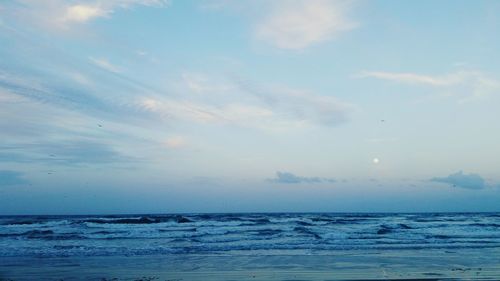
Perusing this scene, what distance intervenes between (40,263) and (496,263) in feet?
61.8

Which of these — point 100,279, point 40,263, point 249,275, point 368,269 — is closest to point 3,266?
point 40,263

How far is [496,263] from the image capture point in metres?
19.0

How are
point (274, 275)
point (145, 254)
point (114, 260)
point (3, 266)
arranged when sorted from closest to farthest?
point (274, 275) → point (3, 266) → point (114, 260) → point (145, 254)

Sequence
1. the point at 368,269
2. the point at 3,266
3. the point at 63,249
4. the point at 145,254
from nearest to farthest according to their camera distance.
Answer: the point at 368,269 < the point at 3,266 < the point at 145,254 < the point at 63,249

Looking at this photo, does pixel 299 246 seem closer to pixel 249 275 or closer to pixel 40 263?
pixel 249 275

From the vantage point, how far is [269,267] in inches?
699

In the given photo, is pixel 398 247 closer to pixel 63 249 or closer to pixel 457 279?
pixel 457 279

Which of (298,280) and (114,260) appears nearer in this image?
(298,280)

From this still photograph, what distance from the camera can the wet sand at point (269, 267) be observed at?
15727mm

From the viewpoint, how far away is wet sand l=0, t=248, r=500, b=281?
51.6 feet

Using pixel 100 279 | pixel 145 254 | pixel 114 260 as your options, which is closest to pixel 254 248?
pixel 145 254

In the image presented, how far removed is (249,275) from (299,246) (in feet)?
35.4

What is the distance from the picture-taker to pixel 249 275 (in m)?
15.9

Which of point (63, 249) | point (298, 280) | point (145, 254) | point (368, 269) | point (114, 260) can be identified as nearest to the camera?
point (298, 280)
